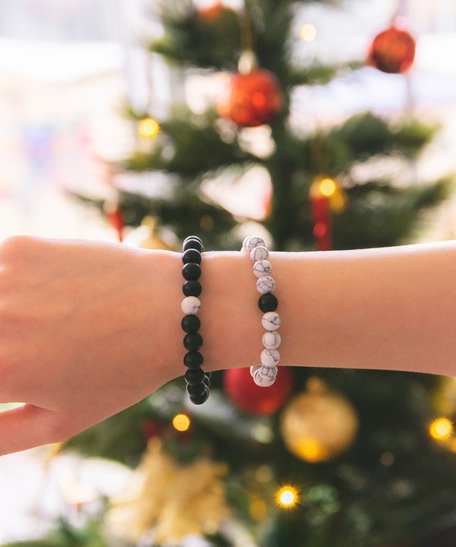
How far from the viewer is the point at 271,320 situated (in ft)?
1.60

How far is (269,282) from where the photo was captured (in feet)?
1.61

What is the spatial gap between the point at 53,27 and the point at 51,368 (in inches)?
62.3

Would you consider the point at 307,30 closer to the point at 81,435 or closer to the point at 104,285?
the point at 104,285

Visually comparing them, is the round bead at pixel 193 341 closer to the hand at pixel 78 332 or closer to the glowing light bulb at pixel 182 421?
the hand at pixel 78 332

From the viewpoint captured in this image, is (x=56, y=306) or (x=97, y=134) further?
(x=97, y=134)

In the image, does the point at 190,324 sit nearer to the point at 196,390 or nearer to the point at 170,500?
the point at 196,390

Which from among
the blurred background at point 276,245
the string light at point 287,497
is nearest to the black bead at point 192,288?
the blurred background at point 276,245

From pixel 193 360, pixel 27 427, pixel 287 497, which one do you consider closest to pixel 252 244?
pixel 193 360

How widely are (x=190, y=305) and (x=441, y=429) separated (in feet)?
2.18

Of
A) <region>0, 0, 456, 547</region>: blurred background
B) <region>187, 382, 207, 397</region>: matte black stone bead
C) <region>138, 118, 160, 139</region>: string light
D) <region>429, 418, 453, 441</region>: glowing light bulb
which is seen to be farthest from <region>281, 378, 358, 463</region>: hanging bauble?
<region>138, 118, 160, 139</region>: string light

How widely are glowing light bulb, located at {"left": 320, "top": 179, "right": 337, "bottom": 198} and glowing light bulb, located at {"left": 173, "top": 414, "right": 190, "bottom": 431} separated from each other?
487mm

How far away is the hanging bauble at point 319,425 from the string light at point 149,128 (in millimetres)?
558

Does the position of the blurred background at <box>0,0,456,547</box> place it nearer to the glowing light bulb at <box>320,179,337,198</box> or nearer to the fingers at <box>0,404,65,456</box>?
the glowing light bulb at <box>320,179,337,198</box>

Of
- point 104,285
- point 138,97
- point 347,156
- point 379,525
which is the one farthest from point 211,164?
point 138,97
